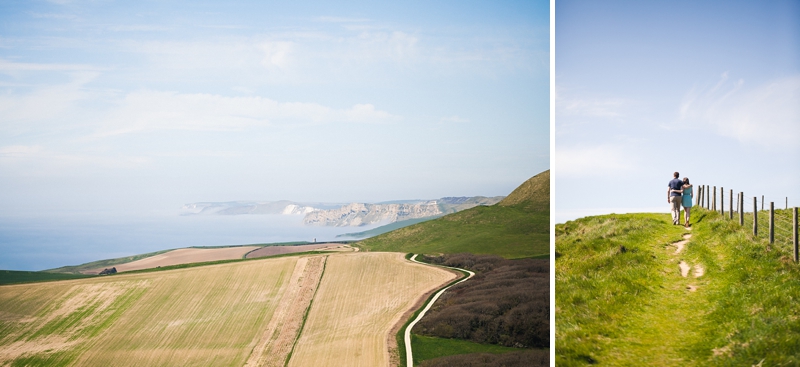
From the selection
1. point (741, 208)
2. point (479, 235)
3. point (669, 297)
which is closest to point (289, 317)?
point (479, 235)

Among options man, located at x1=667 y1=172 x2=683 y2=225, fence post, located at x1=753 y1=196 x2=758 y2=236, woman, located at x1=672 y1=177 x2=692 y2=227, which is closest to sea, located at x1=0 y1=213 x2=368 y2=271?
man, located at x1=667 y1=172 x2=683 y2=225

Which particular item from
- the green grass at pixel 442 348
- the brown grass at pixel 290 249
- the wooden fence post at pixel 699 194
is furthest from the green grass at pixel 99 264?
the wooden fence post at pixel 699 194

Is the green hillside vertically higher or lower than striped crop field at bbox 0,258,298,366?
higher

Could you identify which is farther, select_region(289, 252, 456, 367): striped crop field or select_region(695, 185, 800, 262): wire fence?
select_region(289, 252, 456, 367): striped crop field

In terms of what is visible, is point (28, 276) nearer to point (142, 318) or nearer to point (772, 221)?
point (142, 318)

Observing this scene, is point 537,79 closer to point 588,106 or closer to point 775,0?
point 588,106

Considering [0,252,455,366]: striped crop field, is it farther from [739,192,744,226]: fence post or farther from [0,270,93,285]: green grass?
[739,192,744,226]: fence post
